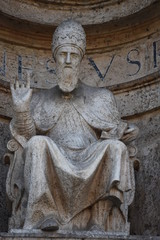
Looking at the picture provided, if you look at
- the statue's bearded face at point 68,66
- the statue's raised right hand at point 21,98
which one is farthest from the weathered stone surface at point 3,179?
the statue's raised right hand at point 21,98

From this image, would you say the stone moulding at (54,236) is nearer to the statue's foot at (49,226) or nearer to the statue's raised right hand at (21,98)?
the statue's foot at (49,226)

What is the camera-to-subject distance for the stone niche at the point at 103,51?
392 inches

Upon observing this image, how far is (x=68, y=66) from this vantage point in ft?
28.9

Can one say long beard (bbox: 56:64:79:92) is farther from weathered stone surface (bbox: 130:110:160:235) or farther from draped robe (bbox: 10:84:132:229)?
weathered stone surface (bbox: 130:110:160:235)

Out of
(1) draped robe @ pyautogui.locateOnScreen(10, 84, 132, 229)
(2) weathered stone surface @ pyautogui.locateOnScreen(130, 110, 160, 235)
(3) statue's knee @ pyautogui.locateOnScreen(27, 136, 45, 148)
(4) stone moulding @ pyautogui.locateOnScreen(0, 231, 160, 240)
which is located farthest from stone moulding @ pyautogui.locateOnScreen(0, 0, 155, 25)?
(4) stone moulding @ pyautogui.locateOnScreen(0, 231, 160, 240)

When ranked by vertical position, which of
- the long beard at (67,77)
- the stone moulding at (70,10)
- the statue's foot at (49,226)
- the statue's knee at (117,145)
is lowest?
the statue's foot at (49,226)

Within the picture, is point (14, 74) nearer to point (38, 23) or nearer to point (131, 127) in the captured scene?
point (38, 23)

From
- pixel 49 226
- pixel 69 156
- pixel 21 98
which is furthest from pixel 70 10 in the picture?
pixel 49 226

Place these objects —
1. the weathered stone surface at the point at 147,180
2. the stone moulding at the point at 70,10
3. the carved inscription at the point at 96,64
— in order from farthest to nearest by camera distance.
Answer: the stone moulding at the point at 70,10, the carved inscription at the point at 96,64, the weathered stone surface at the point at 147,180

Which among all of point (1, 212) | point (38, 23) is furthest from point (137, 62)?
point (1, 212)

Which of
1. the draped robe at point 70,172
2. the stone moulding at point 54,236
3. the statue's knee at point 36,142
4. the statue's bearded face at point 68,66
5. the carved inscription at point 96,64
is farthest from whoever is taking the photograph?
the carved inscription at point 96,64

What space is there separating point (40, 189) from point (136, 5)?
10.4 ft

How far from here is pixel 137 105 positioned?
32.8 ft

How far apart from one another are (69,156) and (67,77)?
0.80m
